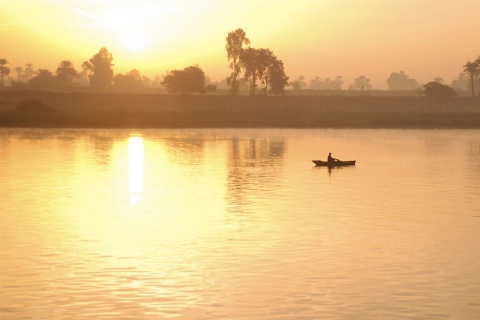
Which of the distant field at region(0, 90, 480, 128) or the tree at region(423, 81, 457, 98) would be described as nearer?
the distant field at region(0, 90, 480, 128)

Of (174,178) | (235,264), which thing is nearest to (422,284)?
(235,264)

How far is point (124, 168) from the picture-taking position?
53.3 metres

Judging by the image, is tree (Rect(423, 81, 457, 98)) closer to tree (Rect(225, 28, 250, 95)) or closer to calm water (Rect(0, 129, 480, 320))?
tree (Rect(225, 28, 250, 95))

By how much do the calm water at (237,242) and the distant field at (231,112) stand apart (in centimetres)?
6576

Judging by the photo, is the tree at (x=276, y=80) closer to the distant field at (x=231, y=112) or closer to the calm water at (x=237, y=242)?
the distant field at (x=231, y=112)

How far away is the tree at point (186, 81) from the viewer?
174 m

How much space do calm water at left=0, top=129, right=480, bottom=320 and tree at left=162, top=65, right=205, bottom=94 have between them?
12066cm

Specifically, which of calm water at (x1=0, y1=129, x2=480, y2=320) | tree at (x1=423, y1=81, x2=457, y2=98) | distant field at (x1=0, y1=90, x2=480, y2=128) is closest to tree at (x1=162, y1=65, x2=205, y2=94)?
distant field at (x1=0, y1=90, x2=480, y2=128)

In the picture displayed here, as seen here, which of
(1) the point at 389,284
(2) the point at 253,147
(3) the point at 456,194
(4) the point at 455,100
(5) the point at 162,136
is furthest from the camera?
(4) the point at 455,100

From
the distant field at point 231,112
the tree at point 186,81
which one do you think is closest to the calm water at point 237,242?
the distant field at point 231,112

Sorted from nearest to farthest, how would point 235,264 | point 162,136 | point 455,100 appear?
point 235,264 < point 162,136 < point 455,100

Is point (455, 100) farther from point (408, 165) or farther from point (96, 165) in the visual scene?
point (96, 165)

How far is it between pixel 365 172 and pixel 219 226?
82.0 feet

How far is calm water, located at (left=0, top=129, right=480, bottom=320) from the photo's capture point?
705 inches
